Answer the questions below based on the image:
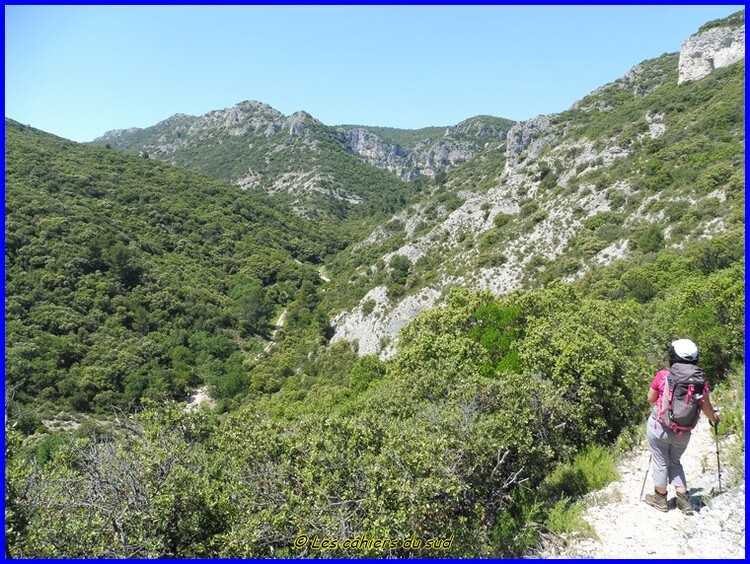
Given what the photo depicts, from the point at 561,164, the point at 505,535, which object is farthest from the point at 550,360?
the point at 561,164

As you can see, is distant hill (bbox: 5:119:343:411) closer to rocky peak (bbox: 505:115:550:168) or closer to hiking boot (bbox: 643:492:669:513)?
hiking boot (bbox: 643:492:669:513)

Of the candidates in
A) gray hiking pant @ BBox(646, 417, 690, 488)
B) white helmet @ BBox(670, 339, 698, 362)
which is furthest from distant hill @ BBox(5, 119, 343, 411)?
white helmet @ BBox(670, 339, 698, 362)

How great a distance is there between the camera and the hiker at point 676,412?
5.75m

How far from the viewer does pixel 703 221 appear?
116 feet

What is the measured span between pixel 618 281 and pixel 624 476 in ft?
89.1

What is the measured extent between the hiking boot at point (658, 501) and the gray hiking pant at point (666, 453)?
0.22m

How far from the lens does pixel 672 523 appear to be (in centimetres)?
634

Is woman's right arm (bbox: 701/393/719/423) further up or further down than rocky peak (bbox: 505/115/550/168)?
further down

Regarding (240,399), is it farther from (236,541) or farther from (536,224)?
(236,541)

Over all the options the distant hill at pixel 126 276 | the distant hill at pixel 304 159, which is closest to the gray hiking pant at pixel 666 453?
the distant hill at pixel 126 276

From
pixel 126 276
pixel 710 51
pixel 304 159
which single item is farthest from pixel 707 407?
pixel 304 159

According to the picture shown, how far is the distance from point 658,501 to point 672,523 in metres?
0.33

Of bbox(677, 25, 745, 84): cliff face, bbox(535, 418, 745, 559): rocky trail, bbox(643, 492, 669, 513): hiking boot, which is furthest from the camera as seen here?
bbox(677, 25, 745, 84): cliff face

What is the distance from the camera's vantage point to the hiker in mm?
5746
